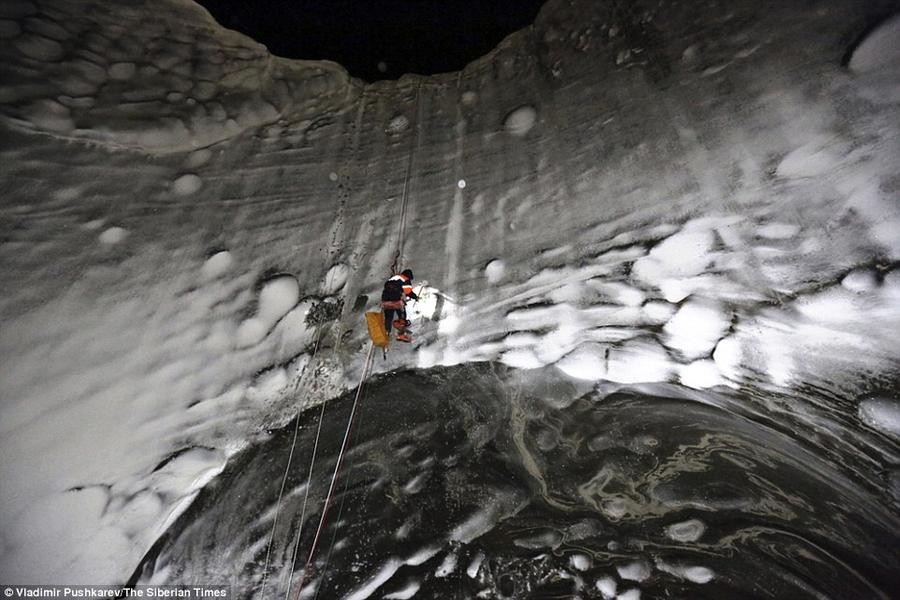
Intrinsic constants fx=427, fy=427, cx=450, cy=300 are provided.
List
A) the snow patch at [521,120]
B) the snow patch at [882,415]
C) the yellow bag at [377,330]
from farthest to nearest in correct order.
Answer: the snow patch at [521,120] → the yellow bag at [377,330] → the snow patch at [882,415]

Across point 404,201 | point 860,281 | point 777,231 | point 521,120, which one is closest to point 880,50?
point 777,231

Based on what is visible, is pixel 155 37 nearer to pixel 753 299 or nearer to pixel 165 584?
pixel 165 584

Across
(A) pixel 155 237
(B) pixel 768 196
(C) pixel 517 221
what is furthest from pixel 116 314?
(B) pixel 768 196

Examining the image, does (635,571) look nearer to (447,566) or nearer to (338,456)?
(447,566)

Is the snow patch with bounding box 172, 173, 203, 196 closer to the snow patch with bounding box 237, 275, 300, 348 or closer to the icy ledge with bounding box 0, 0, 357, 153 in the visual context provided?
the icy ledge with bounding box 0, 0, 357, 153

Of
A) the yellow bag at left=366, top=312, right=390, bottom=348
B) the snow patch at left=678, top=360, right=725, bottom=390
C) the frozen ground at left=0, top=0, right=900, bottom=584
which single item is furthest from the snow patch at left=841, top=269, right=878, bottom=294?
the yellow bag at left=366, top=312, right=390, bottom=348

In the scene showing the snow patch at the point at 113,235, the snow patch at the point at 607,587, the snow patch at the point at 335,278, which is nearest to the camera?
the snow patch at the point at 607,587

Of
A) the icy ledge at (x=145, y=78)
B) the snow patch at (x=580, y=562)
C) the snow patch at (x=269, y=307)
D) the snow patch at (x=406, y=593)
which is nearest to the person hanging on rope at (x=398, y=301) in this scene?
the snow patch at (x=269, y=307)

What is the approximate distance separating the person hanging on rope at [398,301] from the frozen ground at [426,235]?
0.30 feet

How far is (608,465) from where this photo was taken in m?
1.70

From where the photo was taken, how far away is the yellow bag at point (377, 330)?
2008mm

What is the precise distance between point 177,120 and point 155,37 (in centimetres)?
79

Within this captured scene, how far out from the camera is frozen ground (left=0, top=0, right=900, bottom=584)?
5.17 ft

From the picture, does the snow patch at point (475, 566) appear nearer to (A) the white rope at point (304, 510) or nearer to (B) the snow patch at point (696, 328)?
(A) the white rope at point (304, 510)
